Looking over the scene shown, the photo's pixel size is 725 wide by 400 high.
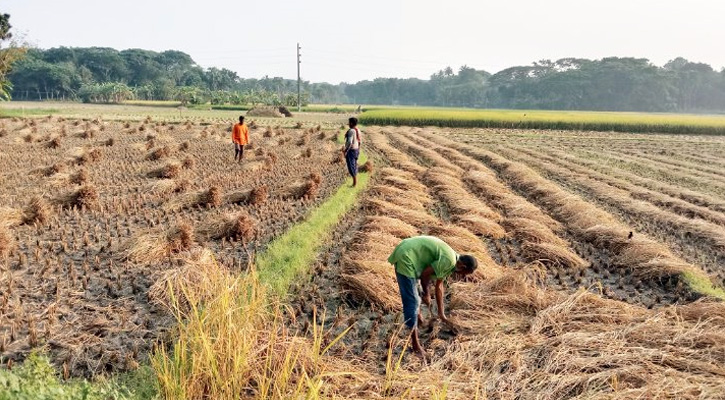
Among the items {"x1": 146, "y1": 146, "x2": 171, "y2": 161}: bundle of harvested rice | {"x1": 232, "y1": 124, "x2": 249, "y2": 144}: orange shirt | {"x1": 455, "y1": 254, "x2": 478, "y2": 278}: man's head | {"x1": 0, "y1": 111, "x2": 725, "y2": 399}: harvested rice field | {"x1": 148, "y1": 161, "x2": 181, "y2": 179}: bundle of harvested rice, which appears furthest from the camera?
{"x1": 146, "y1": 146, "x2": 171, "y2": 161}: bundle of harvested rice

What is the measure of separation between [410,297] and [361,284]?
1.26 m

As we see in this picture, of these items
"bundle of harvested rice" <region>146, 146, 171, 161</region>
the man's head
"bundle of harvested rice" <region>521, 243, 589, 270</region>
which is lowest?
"bundle of harvested rice" <region>521, 243, 589, 270</region>

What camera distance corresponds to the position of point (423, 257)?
160 inches

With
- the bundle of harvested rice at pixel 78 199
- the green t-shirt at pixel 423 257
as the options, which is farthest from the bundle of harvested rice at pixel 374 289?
the bundle of harvested rice at pixel 78 199

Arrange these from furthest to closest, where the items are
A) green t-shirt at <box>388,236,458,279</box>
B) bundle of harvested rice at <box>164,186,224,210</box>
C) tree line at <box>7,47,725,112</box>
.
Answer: tree line at <box>7,47,725,112</box> < bundle of harvested rice at <box>164,186,224,210</box> < green t-shirt at <box>388,236,458,279</box>

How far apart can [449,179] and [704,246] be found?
16.8ft

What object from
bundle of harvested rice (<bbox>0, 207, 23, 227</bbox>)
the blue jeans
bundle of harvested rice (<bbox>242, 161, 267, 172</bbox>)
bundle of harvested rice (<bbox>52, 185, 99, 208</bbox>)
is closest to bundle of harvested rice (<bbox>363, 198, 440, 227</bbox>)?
the blue jeans

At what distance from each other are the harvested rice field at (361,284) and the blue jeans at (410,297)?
297 millimetres

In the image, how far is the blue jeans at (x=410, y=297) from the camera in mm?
4035

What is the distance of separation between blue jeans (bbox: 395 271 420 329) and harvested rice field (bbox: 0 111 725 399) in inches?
11.7

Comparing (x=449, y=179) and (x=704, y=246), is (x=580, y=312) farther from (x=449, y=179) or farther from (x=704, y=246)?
(x=449, y=179)

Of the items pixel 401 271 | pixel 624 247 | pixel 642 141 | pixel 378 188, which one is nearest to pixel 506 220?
pixel 624 247

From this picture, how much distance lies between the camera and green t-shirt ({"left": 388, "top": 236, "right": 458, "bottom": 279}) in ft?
13.0

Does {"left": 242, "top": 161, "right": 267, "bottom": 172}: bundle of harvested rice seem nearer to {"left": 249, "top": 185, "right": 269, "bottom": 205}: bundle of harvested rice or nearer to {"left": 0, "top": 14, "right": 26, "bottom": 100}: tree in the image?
{"left": 249, "top": 185, "right": 269, "bottom": 205}: bundle of harvested rice
